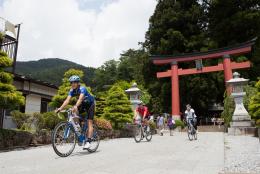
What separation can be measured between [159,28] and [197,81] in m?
9.91

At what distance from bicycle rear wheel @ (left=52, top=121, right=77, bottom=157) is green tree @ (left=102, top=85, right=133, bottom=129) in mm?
10346

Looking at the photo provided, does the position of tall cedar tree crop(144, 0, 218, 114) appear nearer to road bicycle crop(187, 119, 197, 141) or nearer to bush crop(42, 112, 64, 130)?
road bicycle crop(187, 119, 197, 141)

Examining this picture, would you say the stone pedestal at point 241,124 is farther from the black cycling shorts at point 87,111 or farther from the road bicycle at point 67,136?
the road bicycle at point 67,136

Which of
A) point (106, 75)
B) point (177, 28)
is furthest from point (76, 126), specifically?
point (106, 75)

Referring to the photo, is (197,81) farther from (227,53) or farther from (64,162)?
(64,162)

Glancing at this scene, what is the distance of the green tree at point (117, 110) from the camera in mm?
17094

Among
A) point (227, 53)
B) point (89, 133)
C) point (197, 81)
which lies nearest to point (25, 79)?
point (89, 133)

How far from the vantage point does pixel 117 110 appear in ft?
56.9

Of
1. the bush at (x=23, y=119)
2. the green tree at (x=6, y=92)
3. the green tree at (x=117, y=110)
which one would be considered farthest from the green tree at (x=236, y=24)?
the green tree at (x=6, y=92)

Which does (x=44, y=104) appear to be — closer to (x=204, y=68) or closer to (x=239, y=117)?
(x=239, y=117)

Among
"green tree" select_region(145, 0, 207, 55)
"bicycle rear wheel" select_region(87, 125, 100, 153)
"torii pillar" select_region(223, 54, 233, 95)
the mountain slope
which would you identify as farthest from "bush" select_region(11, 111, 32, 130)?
the mountain slope

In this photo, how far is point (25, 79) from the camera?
54.6 ft

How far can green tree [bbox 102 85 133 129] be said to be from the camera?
17094 mm

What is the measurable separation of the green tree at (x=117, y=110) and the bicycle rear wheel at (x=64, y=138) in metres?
10.3
